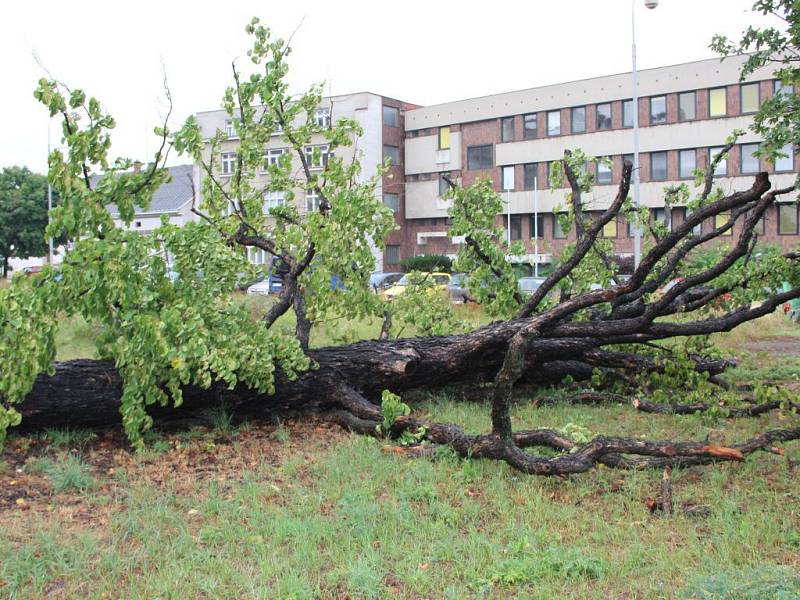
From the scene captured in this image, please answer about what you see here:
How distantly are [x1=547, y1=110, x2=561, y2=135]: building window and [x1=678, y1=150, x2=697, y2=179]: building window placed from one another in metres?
7.19

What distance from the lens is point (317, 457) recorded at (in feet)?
21.2

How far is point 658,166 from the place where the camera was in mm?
43906

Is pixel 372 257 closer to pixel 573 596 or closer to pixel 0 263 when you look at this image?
pixel 573 596

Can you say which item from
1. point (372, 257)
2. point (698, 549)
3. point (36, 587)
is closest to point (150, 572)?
point (36, 587)

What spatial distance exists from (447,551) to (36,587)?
2.05 meters

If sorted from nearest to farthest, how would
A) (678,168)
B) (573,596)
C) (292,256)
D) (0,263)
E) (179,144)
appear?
(573,596) → (179,144) → (292,256) → (678,168) → (0,263)

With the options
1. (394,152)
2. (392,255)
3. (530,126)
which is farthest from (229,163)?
(392,255)

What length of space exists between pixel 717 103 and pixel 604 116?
5980 millimetres

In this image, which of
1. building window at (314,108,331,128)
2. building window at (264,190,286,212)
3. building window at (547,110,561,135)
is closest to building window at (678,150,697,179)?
building window at (547,110,561,135)

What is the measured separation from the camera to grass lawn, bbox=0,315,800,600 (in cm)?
397

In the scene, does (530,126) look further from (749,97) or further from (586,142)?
(749,97)

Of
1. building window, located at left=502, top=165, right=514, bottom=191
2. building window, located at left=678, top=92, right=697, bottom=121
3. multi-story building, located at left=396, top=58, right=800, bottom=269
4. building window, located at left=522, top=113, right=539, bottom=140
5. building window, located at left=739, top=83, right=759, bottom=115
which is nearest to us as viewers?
building window, located at left=739, top=83, right=759, bottom=115

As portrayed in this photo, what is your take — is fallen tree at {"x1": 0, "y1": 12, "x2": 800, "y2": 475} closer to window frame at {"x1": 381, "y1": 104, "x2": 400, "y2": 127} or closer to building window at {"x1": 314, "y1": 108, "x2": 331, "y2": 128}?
building window at {"x1": 314, "y1": 108, "x2": 331, "y2": 128}

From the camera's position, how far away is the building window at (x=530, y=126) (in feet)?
158
